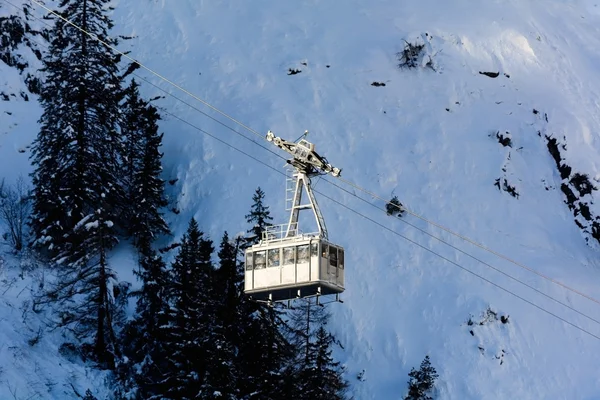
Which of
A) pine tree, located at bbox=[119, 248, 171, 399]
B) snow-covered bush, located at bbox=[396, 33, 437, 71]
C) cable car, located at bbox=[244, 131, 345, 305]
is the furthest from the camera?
snow-covered bush, located at bbox=[396, 33, 437, 71]

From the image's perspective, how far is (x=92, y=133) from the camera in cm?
7888

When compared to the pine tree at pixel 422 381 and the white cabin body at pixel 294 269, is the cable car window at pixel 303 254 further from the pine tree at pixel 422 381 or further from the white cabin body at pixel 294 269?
the pine tree at pixel 422 381

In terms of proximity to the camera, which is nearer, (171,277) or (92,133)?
(171,277)

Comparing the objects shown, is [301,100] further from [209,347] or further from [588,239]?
[209,347]

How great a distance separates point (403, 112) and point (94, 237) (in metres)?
26.4

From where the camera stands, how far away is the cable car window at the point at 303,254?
177 ft

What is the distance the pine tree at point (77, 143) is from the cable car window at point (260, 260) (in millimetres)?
→ 21731

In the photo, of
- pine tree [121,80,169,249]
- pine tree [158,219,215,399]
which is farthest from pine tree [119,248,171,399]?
pine tree [121,80,169,249]

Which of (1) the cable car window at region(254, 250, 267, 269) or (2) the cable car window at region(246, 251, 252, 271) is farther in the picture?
(2) the cable car window at region(246, 251, 252, 271)

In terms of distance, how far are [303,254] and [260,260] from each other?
2.17 metres

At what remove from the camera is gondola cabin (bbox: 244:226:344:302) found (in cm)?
5359

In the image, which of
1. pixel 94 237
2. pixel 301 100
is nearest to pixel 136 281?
pixel 94 237

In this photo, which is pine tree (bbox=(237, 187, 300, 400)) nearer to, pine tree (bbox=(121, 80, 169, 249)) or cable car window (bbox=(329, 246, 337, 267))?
pine tree (bbox=(121, 80, 169, 249))

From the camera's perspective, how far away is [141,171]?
261 feet
